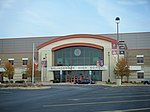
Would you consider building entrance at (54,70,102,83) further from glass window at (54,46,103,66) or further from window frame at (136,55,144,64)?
window frame at (136,55,144,64)

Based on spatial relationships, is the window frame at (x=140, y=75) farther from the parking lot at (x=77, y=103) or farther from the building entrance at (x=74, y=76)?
the parking lot at (x=77, y=103)

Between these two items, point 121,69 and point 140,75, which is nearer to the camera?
point 121,69

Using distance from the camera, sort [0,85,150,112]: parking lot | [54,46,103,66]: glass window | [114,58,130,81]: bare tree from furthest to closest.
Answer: [54,46,103,66]: glass window → [114,58,130,81]: bare tree → [0,85,150,112]: parking lot

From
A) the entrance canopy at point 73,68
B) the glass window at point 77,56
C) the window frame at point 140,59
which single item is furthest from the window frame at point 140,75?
the glass window at point 77,56

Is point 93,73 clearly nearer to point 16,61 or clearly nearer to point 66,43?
point 66,43

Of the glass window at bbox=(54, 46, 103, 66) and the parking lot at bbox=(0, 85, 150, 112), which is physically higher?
the glass window at bbox=(54, 46, 103, 66)

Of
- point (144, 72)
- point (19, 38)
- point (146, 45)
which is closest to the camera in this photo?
point (144, 72)

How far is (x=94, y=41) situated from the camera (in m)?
67.3

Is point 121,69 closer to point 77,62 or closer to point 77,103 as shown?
point 77,62

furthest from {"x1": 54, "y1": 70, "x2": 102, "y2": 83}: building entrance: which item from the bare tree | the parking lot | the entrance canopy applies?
the parking lot

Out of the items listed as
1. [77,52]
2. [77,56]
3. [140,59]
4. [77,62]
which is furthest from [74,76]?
[140,59]

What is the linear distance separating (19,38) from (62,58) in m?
20.3

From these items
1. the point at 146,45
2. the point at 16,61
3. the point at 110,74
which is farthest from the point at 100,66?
the point at 16,61

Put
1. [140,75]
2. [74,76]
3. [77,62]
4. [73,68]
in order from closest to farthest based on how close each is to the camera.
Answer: [73,68]
[140,75]
[77,62]
[74,76]
